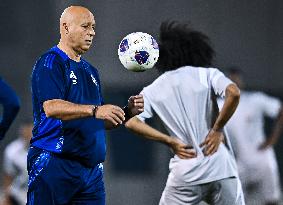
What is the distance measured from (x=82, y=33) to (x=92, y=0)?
3938 mm

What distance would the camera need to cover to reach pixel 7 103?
5.15 meters

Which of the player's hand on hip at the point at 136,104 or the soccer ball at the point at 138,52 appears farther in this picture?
the soccer ball at the point at 138,52

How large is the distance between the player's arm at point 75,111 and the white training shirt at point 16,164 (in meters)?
4.42

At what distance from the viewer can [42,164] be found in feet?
15.1

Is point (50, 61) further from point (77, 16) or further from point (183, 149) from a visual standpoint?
point (183, 149)

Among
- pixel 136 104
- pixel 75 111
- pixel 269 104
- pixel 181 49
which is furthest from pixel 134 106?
pixel 269 104

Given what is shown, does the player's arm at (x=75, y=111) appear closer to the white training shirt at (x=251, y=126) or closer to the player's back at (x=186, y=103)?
the player's back at (x=186, y=103)

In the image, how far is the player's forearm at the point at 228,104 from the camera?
532 centimetres

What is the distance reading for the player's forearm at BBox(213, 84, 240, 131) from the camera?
5.32 m

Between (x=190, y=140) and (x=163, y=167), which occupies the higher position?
(x=190, y=140)

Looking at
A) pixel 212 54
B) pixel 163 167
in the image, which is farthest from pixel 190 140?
pixel 163 167

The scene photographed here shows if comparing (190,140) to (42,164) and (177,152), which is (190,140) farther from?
(42,164)

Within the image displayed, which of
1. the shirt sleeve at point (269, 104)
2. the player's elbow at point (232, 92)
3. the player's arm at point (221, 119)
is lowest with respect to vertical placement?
the shirt sleeve at point (269, 104)

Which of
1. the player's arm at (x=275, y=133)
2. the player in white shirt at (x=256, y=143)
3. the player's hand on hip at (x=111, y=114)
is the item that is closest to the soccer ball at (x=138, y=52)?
the player's hand on hip at (x=111, y=114)
